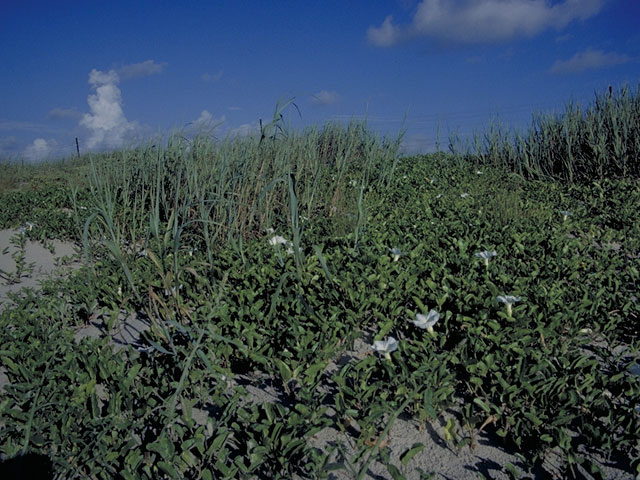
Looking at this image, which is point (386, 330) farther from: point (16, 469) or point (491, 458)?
point (16, 469)

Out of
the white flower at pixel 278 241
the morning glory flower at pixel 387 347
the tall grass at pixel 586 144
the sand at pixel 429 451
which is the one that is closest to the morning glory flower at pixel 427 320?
the morning glory flower at pixel 387 347

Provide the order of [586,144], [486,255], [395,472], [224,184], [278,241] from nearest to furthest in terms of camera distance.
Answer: [395,472]
[486,255]
[278,241]
[224,184]
[586,144]

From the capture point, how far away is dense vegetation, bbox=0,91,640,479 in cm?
172

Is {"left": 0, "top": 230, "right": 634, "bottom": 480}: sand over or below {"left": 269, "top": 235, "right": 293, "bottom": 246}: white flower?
below

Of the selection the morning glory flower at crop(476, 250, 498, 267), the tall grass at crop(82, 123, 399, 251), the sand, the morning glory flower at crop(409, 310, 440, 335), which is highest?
the tall grass at crop(82, 123, 399, 251)

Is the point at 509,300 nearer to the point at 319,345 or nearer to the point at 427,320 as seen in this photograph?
the point at 427,320

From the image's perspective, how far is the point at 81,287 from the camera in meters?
3.05

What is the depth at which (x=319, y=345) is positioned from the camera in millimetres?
2264

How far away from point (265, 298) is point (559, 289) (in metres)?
1.69

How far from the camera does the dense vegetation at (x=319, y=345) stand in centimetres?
172

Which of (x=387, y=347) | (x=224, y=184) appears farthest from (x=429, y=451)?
(x=224, y=184)

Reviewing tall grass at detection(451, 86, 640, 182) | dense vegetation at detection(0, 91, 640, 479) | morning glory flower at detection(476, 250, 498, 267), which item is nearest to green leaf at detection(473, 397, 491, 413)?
dense vegetation at detection(0, 91, 640, 479)

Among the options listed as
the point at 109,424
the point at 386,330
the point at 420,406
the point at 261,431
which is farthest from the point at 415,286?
the point at 109,424

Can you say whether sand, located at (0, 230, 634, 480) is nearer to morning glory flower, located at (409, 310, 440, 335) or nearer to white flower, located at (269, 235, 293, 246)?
morning glory flower, located at (409, 310, 440, 335)
